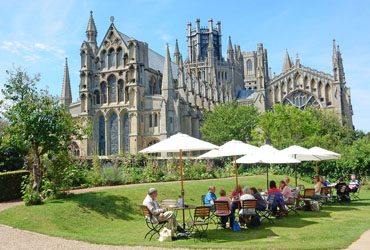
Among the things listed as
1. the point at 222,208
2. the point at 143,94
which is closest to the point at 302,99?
the point at 143,94

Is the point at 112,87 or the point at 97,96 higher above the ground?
the point at 112,87

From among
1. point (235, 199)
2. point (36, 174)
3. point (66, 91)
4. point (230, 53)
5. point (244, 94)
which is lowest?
point (235, 199)

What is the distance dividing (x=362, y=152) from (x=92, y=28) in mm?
38954

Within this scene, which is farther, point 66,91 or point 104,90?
point 66,91

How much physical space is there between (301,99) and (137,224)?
1963 inches

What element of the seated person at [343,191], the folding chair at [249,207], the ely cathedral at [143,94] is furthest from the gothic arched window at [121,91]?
the folding chair at [249,207]

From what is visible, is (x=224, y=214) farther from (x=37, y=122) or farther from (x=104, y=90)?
(x=104, y=90)

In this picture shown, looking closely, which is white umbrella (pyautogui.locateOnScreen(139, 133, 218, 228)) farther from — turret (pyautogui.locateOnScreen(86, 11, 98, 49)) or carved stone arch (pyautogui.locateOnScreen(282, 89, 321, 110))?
carved stone arch (pyautogui.locateOnScreen(282, 89, 321, 110))

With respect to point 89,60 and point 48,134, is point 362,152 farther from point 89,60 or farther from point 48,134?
point 89,60

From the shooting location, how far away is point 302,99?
57250mm

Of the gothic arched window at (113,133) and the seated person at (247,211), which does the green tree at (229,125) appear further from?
the seated person at (247,211)

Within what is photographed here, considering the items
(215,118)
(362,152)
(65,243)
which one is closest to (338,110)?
(215,118)

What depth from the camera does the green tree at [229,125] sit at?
143 ft

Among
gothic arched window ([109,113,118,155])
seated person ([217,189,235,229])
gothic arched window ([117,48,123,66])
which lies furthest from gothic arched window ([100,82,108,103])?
seated person ([217,189,235,229])
